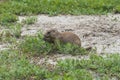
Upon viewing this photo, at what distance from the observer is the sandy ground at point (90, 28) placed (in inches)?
334

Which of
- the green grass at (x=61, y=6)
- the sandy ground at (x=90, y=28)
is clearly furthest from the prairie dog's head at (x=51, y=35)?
the green grass at (x=61, y=6)

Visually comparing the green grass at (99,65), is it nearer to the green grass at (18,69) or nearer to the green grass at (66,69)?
the green grass at (66,69)

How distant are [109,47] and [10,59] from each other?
1898 millimetres

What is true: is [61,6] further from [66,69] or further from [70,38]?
[66,69]

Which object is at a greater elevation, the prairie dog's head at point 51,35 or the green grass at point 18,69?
the prairie dog's head at point 51,35

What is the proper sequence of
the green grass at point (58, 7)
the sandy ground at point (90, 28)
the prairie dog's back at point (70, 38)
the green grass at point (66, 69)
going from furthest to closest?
1. the green grass at point (58, 7)
2. the sandy ground at point (90, 28)
3. the prairie dog's back at point (70, 38)
4. the green grass at point (66, 69)

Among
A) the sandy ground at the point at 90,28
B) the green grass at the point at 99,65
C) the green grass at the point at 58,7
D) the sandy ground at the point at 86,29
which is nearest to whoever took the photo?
the green grass at the point at 99,65

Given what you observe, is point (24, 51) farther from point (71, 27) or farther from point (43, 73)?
point (71, 27)

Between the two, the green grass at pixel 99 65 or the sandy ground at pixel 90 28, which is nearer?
the green grass at pixel 99 65

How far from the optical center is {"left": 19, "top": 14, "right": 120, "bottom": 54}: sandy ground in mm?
8484

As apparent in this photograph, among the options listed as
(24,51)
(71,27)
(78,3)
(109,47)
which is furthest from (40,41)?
(78,3)

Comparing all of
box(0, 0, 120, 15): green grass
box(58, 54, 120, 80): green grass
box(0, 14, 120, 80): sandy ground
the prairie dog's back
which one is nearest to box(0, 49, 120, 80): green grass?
box(58, 54, 120, 80): green grass

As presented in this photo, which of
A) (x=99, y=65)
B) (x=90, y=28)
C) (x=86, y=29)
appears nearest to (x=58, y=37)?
(x=99, y=65)

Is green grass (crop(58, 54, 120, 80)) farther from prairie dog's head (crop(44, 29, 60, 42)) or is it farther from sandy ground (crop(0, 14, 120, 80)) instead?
prairie dog's head (crop(44, 29, 60, 42))
